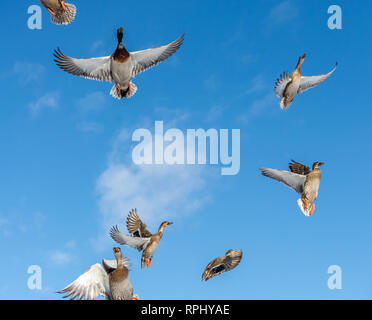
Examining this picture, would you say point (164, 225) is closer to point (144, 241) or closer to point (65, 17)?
point (144, 241)

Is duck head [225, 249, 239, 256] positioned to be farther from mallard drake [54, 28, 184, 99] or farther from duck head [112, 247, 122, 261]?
mallard drake [54, 28, 184, 99]

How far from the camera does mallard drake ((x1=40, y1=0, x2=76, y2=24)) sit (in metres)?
14.4

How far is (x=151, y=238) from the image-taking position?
504 inches

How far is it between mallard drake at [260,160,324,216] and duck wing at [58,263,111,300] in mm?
4925

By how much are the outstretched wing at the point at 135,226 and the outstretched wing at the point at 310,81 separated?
6276 millimetres

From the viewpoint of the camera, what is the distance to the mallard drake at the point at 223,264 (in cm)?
1166

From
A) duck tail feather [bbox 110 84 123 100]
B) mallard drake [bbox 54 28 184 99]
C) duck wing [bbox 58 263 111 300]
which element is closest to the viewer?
duck wing [bbox 58 263 111 300]

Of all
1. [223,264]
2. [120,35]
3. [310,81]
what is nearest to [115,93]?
[120,35]

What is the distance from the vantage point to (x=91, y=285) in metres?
10.8

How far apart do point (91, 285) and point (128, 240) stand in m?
2.06

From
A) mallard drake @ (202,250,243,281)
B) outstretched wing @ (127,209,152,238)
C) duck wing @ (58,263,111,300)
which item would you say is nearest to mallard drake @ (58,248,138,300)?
duck wing @ (58,263,111,300)
